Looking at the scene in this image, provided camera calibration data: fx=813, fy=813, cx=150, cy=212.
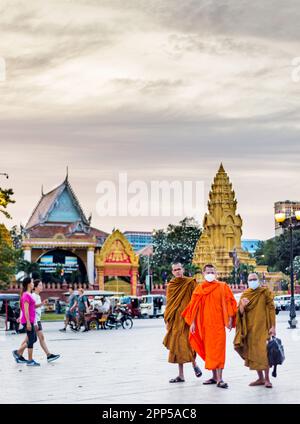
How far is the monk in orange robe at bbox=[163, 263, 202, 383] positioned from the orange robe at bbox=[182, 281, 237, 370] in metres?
0.24

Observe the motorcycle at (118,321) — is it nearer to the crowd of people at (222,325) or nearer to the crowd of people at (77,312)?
the crowd of people at (77,312)

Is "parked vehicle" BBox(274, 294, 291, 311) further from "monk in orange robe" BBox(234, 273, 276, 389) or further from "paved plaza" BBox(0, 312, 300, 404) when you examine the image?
"monk in orange robe" BBox(234, 273, 276, 389)

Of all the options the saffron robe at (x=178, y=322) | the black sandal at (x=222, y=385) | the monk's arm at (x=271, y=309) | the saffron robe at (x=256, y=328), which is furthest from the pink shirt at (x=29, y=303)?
the monk's arm at (x=271, y=309)

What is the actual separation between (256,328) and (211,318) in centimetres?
61

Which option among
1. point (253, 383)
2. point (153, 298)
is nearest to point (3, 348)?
point (253, 383)

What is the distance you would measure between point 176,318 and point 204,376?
1.15 metres

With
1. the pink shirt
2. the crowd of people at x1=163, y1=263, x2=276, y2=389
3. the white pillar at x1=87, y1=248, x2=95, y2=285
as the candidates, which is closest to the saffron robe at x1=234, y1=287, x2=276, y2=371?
the crowd of people at x1=163, y1=263, x2=276, y2=389

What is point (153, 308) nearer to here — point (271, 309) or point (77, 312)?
point (77, 312)

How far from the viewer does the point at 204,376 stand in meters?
11.9

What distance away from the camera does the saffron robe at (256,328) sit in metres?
10.7

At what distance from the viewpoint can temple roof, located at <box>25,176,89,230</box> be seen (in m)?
79.8

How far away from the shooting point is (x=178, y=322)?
11.4 meters

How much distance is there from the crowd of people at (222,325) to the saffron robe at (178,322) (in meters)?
0.01

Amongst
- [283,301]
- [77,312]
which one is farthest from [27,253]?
[77,312]
